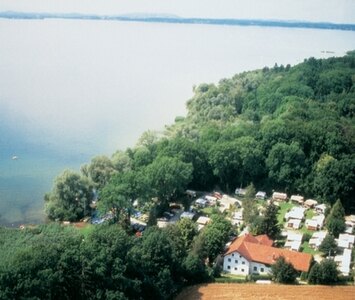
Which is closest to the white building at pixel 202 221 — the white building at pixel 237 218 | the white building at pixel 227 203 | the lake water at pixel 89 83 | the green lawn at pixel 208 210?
the green lawn at pixel 208 210

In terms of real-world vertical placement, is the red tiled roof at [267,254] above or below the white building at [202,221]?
above

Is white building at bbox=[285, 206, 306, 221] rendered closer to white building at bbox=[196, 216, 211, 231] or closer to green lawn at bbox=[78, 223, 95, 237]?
white building at bbox=[196, 216, 211, 231]

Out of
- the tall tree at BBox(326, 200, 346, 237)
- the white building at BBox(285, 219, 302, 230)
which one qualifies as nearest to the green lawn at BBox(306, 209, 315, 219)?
the white building at BBox(285, 219, 302, 230)

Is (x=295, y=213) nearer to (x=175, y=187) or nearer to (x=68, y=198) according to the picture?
(x=175, y=187)

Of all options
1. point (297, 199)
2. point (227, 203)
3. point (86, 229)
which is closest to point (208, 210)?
point (227, 203)

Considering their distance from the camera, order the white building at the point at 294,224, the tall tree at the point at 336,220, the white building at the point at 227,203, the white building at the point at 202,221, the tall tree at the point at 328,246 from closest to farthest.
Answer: the tall tree at the point at 328,246 < the tall tree at the point at 336,220 < the white building at the point at 202,221 < the white building at the point at 294,224 < the white building at the point at 227,203

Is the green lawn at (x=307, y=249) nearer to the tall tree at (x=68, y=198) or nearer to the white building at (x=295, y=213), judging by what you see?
the white building at (x=295, y=213)

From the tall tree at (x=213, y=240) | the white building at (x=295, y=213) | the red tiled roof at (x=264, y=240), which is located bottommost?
the white building at (x=295, y=213)
